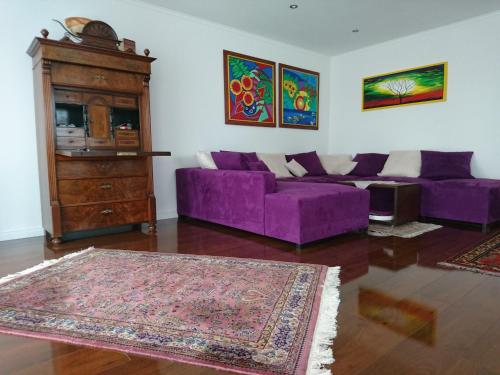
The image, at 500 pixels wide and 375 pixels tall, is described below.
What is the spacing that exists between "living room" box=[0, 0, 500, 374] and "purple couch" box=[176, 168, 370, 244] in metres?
0.02

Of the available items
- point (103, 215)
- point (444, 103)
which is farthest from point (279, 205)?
point (444, 103)

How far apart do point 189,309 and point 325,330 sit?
0.65 meters

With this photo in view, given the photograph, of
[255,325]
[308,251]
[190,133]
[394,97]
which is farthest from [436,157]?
[255,325]

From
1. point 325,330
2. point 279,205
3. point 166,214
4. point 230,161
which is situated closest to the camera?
point 325,330

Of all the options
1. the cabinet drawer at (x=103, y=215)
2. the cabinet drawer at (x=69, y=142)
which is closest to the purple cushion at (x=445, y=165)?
the cabinet drawer at (x=103, y=215)

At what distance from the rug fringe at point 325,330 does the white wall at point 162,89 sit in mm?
2676

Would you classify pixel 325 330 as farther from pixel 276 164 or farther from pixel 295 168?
pixel 295 168

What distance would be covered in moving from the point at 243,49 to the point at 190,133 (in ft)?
4.79

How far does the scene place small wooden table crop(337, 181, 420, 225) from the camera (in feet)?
11.4

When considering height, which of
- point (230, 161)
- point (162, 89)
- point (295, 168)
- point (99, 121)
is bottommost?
point (295, 168)

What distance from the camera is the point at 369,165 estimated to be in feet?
16.2

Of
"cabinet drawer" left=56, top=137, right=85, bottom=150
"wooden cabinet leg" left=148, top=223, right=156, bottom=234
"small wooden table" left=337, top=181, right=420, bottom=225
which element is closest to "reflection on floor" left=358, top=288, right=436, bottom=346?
"small wooden table" left=337, top=181, right=420, bottom=225

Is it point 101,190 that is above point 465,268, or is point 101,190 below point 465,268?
above

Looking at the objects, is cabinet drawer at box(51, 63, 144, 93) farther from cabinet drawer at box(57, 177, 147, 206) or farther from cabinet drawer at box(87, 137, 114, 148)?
cabinet drawer at box(57, 177, 147, 206)
